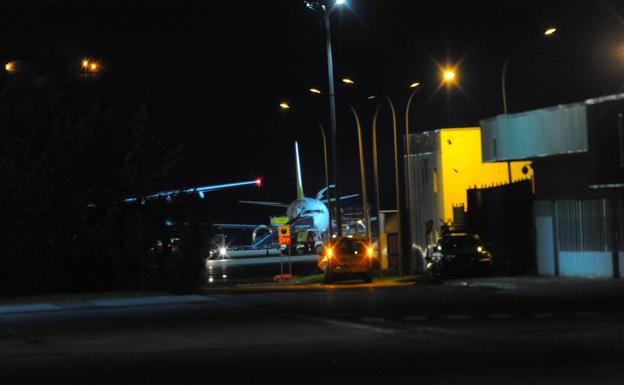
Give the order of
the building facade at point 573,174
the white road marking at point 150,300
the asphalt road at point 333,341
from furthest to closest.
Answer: the building facade at point 573,174, the white road marking at point 150,300, the asphalt road at point 333,341

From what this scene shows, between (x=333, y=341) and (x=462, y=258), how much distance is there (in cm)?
1934

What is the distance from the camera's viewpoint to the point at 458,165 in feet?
160

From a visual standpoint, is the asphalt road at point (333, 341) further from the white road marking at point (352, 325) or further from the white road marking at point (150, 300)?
the white road marking at point (150, 300)

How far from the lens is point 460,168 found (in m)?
48.9

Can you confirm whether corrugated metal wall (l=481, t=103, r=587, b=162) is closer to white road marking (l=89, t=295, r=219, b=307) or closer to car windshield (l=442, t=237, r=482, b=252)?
car windshield (l=442, t=237, r=482, b=252)

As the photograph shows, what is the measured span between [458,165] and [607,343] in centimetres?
3369

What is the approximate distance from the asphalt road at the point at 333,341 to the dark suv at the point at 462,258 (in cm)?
830

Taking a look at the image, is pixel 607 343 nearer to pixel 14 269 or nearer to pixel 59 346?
pixel 59 346

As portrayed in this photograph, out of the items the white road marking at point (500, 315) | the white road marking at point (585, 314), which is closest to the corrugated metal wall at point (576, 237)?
the white road marking at point (585, 314)


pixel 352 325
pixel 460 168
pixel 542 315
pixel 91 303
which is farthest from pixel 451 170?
pixel 352 325

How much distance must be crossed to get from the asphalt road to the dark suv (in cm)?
830

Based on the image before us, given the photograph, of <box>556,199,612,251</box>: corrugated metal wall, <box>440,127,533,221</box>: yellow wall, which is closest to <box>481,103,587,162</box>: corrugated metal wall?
<box>556,199,612,251</box>: corrugated metal wall

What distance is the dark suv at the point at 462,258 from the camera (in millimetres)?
35531

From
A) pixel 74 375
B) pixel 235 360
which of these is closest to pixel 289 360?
pixel 235 360
